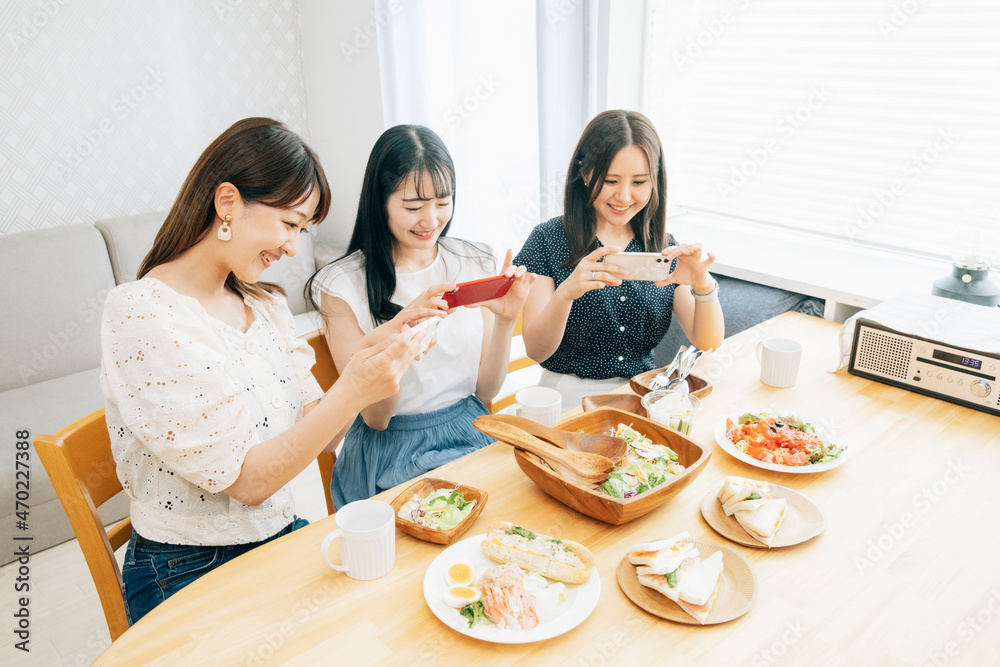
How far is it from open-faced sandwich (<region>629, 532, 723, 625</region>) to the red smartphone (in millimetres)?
603

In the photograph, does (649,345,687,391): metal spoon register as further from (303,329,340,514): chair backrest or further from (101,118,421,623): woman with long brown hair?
(303,329,340,514): chair backrest

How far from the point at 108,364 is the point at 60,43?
2.29 meters

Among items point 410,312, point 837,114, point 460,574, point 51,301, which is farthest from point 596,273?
point 51,301

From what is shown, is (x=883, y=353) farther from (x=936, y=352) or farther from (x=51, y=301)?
(x=51, y=301)

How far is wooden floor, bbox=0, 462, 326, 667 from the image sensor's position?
1913 mm

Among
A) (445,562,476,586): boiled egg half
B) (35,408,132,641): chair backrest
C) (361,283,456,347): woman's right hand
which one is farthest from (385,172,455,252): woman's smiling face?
(445,562,476,586): boiled egg half

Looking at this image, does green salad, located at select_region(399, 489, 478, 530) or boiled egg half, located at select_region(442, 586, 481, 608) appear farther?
green salad, located at select_region(399, 489, 478, 530)

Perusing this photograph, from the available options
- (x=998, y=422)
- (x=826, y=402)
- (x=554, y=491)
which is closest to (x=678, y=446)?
(x=554, y=491)

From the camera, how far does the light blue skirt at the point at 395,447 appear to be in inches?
64.2

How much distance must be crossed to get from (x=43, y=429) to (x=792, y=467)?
2280 mm

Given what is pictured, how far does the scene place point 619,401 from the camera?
1.53 meters

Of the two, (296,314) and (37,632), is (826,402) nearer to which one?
(37,632)

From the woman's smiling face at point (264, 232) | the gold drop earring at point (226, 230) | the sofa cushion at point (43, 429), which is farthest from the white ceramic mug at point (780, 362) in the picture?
the sofa cushion at point (43, 429)

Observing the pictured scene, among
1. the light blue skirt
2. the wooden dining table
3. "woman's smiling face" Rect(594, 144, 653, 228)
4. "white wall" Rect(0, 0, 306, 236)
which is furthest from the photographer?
"white wall" Rect(0, 0, 306, 236)
